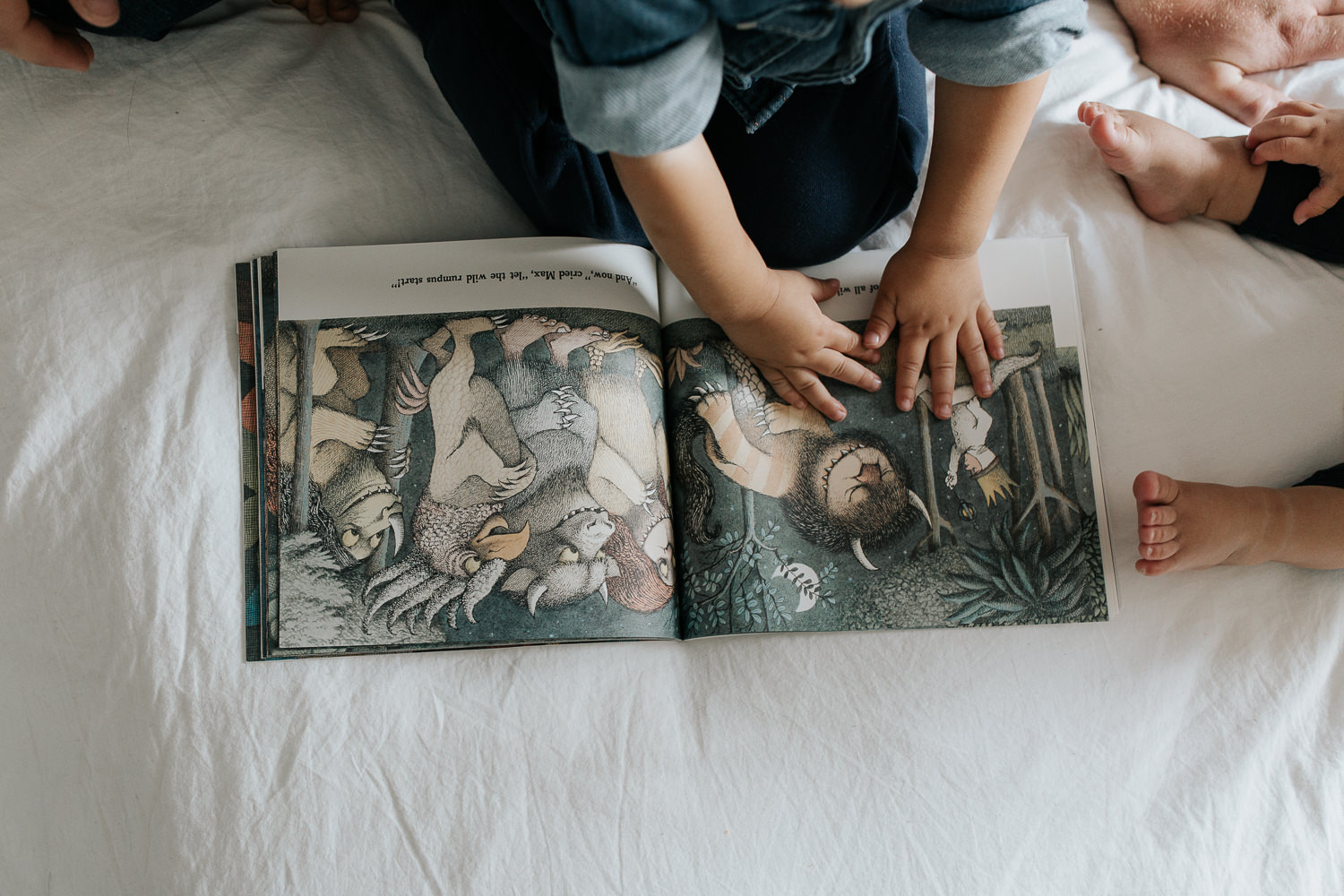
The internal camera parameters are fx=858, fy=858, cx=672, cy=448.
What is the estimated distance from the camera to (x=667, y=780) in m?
0.49

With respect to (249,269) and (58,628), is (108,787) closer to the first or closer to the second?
(58,628)

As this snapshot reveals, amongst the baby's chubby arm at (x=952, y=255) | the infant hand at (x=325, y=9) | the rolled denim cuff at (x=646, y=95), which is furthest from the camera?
Answer: the infant hand at (x=325, y=9)

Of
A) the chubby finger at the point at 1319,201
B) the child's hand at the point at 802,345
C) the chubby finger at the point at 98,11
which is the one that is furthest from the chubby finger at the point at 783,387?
the chubby finger at the point at 98,11

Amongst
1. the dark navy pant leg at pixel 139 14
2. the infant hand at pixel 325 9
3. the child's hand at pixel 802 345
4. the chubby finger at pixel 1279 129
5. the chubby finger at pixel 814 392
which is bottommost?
the chubby finger at pixel 814 392

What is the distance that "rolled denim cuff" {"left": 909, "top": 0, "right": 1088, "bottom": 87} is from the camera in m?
0.37

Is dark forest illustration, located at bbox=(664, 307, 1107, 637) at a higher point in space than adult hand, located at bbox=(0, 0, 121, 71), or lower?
lower

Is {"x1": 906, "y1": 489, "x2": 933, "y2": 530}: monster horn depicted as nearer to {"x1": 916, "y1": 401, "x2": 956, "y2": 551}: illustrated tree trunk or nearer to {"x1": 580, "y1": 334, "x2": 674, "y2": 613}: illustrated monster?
{"x1": 916, "y1": 401, "x2": 956, "y2": 551}: illustrated tree trunk

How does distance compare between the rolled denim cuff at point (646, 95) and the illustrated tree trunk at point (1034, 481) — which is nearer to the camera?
the rolled denim cuff at point (646, 95)

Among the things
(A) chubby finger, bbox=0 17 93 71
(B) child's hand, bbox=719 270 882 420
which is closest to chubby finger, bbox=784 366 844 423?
(B) child's hand, bbox=719 270 882 420

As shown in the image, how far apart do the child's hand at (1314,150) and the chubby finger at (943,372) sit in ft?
0.78

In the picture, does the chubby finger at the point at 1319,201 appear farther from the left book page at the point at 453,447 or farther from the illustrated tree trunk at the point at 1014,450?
the left book page at the point at 453,447

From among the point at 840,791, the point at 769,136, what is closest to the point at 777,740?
the point at 840,791

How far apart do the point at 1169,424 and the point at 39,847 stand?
70cm

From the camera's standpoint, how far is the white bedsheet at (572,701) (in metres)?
0.48
